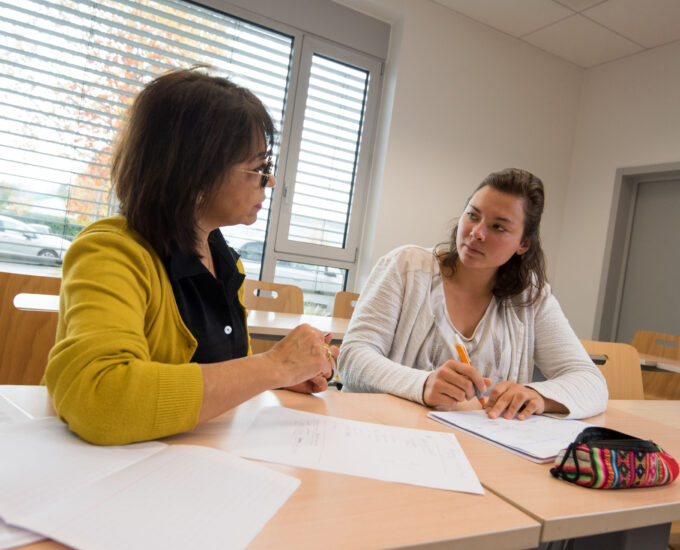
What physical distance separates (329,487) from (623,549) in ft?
1.73

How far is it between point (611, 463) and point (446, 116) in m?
3.64

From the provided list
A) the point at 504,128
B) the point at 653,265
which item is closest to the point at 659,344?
the point at 653,265

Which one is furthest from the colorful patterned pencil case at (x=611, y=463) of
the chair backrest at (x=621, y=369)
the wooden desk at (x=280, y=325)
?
the wooden desk at (x=280, y=325)

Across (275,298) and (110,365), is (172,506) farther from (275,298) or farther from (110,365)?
(275,298)

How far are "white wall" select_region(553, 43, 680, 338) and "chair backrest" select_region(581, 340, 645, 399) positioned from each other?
274cm

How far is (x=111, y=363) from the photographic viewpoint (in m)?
0.71

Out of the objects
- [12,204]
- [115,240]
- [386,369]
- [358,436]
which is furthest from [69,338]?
[12,204]

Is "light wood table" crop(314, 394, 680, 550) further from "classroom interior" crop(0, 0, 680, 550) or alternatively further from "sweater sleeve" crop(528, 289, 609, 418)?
"classroom interior" crop(0, 0, 680, 550)

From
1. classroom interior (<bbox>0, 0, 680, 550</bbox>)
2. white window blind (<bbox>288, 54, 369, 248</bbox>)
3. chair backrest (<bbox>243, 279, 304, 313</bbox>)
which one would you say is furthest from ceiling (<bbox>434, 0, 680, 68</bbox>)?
chair backrest (<bbox>243, 279, 304, 313</bbox>)

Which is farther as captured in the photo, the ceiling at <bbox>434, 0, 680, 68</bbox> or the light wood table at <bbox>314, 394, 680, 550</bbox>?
the ceiling at <bbox>434, 0, 680, 68</bbox>

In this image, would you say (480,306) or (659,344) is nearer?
(480,306)

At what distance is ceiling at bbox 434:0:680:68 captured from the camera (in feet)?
11.9

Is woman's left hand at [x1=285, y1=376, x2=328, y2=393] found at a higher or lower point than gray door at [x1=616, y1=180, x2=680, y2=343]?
lower

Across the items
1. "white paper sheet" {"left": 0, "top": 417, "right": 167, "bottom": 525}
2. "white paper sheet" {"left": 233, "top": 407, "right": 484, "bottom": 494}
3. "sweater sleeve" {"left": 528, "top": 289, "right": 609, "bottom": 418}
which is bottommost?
"white paper sheet" {"left": 0, "top": 417, "right": 167, "bottom": 525}
